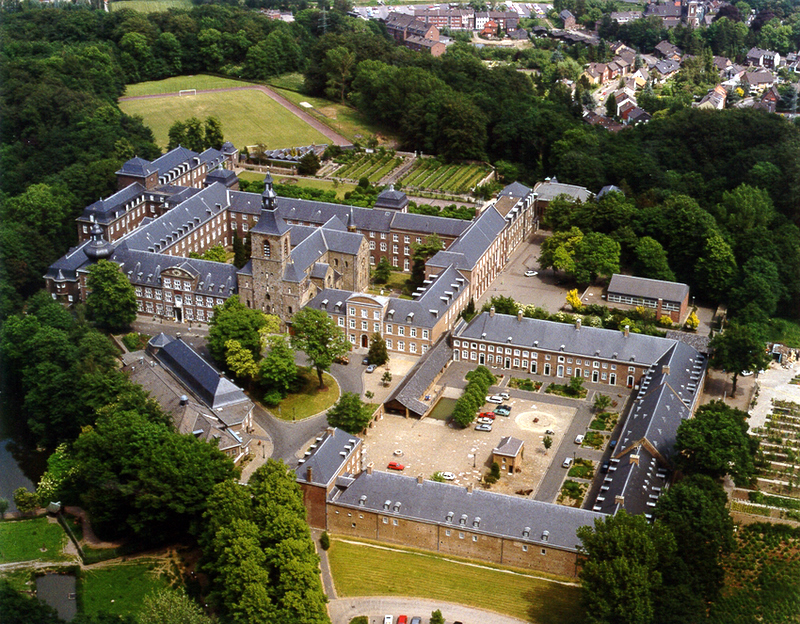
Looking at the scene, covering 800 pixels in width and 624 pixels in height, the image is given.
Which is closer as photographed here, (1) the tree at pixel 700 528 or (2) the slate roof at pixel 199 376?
(1) the tree at pixel 700 528

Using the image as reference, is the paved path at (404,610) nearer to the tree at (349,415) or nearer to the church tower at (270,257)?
the tree at (349,415)

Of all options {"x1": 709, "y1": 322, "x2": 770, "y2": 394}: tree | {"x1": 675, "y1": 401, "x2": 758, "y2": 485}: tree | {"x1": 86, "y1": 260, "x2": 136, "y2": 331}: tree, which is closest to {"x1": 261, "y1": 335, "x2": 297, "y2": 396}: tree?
{"x1": 86, "y1": 260, "x2": 136, "y2": 331}: tree

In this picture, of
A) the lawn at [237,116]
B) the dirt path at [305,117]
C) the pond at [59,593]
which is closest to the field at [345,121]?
the dirt path at [305,117]

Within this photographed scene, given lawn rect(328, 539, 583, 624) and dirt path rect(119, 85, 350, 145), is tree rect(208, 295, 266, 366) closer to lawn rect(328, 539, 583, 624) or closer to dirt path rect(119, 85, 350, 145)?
lawn rect(328, 539, 583, 624)

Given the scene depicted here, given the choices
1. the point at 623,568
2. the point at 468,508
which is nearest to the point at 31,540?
the point at 468,508

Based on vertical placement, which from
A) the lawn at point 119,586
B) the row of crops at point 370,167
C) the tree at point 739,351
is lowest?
the lawn at point 119,586

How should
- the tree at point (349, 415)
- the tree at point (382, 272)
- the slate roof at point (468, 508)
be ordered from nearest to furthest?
1. the slate roof at point (468, 508)
2. the tree at point (349, 415)
3. the tree at point (382, 272)

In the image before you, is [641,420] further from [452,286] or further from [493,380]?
[452,286]

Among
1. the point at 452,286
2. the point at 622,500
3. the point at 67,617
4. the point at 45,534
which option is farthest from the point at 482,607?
the point at 452,286
